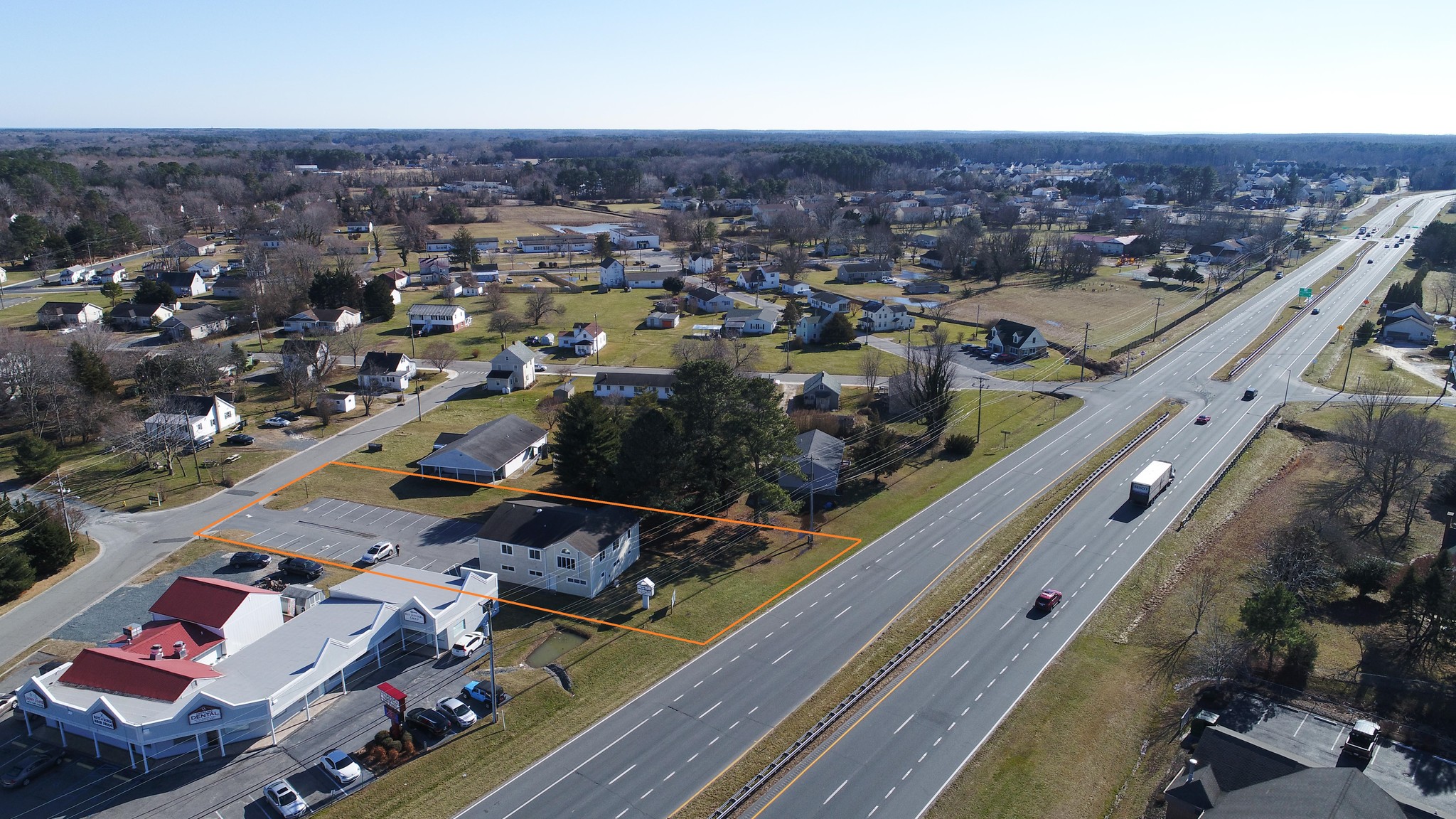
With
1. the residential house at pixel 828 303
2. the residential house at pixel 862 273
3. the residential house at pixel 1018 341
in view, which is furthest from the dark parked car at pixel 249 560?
the residential house at pixel 862 273

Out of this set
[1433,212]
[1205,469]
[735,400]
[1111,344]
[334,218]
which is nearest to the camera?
[735,400]

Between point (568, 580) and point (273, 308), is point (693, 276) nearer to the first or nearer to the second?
point (273, 308)

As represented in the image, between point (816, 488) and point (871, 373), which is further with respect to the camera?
point (871, 373)

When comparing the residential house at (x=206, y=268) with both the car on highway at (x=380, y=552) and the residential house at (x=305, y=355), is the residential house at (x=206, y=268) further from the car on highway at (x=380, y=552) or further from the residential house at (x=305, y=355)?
the car on highway at (x=380, y=552)

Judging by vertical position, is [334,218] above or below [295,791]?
above

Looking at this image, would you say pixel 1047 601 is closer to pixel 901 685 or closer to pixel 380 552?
pixel 901 685

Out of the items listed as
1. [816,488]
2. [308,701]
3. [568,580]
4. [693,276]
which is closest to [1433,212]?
[693,276]

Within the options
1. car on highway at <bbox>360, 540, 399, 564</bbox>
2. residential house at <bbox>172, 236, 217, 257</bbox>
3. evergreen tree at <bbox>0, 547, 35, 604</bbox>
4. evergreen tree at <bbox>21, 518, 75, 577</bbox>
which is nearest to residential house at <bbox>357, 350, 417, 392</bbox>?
evergreen tree at <bbox>21, 518, 75, 577</bbox>
